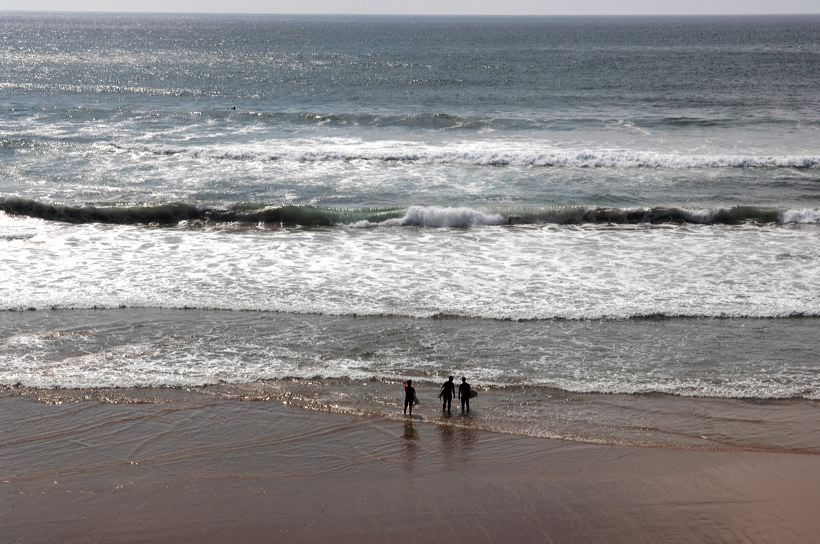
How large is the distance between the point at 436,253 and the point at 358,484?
12.7m

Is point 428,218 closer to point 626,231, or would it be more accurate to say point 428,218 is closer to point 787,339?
point 626,231

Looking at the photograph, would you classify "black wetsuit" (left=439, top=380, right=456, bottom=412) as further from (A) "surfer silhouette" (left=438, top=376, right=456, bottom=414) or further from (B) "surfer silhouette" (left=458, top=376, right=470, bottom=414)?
(B) "surfer silhouette" (left=458, top=376, right=470, bottom=414)

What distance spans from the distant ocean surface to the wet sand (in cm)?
96

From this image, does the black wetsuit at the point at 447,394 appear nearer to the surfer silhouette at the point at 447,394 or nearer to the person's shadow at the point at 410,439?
the surfer silhouette at the point at 447,394

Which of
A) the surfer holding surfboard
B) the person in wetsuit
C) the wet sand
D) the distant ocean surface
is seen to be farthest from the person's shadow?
the surfer holding surfboard

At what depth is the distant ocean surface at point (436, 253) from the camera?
16297 millimetres

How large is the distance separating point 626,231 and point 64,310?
17.4 meters

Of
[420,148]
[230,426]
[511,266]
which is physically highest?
[420,148]

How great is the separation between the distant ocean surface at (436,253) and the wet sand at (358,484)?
960 mm

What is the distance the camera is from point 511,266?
23.2 m

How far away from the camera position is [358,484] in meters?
12.6

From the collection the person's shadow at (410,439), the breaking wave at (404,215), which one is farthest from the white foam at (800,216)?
the person's shadow at (410,439)

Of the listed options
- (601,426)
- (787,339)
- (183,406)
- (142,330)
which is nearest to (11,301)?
(142,330)

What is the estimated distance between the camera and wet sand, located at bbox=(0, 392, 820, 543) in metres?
11.5
